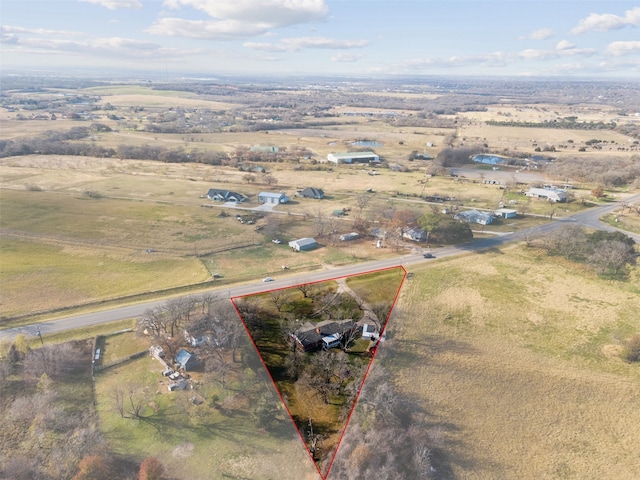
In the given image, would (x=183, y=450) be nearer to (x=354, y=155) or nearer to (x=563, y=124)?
(x=354, y=155)

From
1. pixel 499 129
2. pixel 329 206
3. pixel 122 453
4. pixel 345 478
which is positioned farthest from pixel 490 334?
pixel 499 129

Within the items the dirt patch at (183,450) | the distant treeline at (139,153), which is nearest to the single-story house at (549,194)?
the distant treeline at (139,153)

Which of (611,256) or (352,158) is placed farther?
(352,158)

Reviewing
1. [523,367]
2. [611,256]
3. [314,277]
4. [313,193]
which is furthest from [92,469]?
[313,193]

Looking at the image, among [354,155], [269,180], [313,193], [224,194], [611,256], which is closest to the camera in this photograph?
[611,256]

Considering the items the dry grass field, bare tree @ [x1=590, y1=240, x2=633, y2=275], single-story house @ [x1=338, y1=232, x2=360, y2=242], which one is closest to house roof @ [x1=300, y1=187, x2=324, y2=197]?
single-story house @ [x1=338, y1=232, x2=360, y2=242]

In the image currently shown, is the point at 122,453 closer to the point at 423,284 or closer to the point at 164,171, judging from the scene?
the point at 423,284

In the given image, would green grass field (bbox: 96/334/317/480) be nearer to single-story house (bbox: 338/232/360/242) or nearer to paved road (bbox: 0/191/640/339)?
paved road (bbox: 0/191/640/339)
